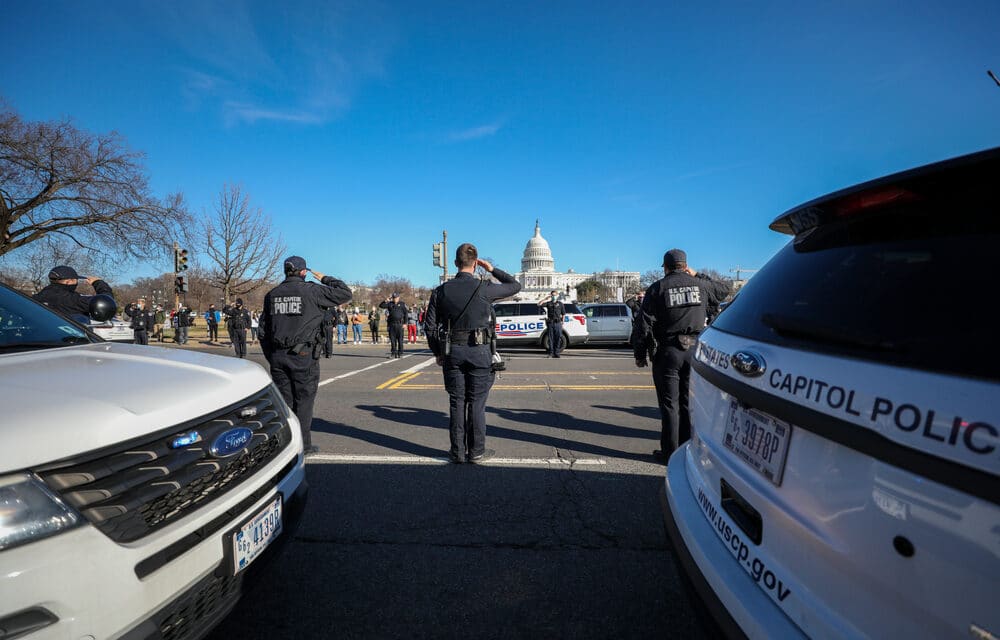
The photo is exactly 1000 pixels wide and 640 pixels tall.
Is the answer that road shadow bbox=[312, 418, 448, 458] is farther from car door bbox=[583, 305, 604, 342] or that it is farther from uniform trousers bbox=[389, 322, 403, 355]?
car door bbox=[583, 305, 604, 342]

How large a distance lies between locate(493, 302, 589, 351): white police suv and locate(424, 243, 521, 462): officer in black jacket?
12227mm

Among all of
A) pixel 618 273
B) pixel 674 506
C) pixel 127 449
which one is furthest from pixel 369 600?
pixel 618 273

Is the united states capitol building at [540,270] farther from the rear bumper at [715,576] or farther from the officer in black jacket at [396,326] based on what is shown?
the rear bumper at [715,576]

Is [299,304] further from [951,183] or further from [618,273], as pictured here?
[618,273]

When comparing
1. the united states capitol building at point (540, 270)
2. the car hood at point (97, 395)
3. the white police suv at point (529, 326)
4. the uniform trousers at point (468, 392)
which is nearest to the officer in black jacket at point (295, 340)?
the uniform trousers at point (468, 392)

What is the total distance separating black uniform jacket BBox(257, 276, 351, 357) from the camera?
4.49 m

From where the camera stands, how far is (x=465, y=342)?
4.11 metres

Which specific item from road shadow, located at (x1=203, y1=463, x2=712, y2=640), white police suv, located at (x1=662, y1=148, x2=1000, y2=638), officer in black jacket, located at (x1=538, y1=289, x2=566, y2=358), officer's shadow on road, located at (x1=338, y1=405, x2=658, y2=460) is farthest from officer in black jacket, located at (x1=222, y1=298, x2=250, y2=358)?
white police suv, located at (x1=662, y1=148, x2=1000, y2=638)

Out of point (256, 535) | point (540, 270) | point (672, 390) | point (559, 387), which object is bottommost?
point (559, 387)

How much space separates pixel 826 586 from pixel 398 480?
10.9 feet

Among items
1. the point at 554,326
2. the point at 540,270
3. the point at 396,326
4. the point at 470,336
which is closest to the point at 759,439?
the point at 470,336

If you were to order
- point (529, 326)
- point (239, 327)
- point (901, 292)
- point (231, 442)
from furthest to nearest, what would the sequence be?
point (529, 326), point (239, 327), point (231, 442), point (901, 292)

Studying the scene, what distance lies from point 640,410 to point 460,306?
3.75 m

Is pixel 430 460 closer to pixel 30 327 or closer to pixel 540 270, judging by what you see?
pixel 30 327
